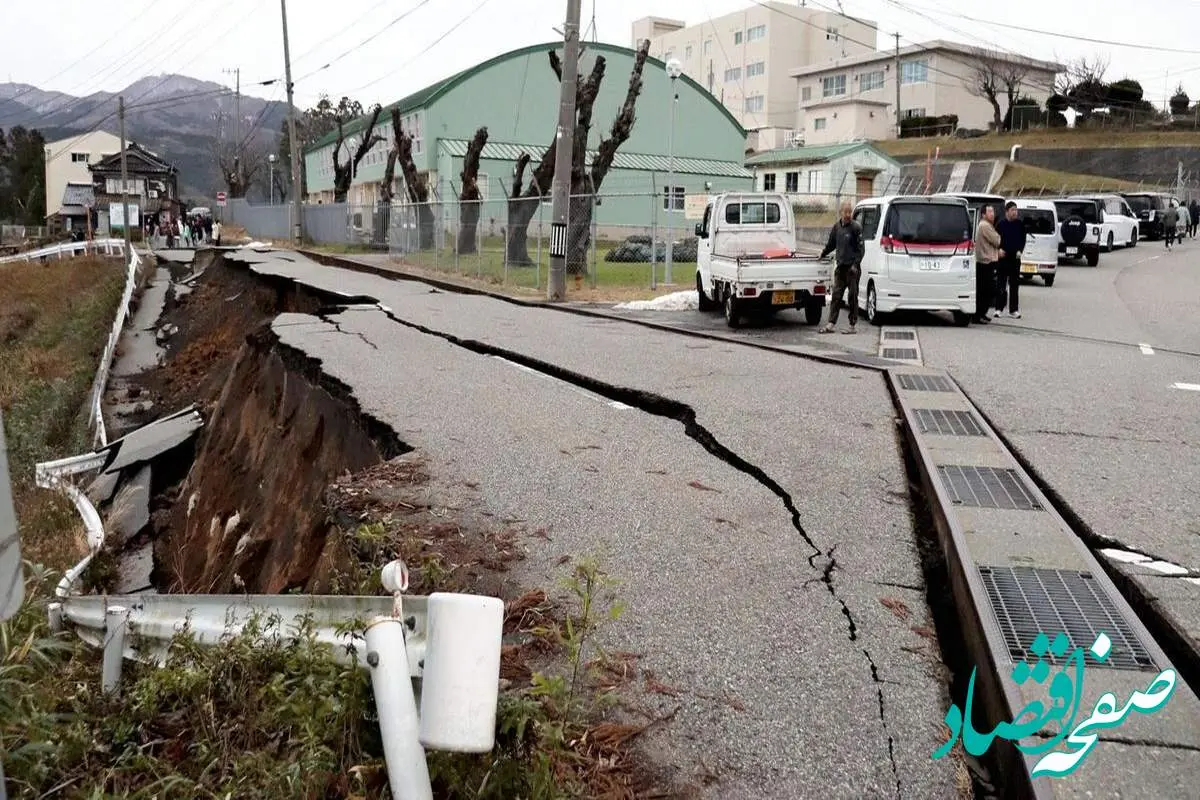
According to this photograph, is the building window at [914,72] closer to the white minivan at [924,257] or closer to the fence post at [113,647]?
the white minivan at [924,257]

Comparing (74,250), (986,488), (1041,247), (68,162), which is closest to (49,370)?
(986,488)

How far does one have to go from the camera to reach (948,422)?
8.23 m

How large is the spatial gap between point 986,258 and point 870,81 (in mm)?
65643

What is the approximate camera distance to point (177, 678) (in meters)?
3.52

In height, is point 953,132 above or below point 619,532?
above

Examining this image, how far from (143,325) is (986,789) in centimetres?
2718

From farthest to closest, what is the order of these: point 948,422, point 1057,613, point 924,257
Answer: point 924,257 → point 948,422 → point 1057,613

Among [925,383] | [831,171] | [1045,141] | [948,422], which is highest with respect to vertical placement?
[1045,141]

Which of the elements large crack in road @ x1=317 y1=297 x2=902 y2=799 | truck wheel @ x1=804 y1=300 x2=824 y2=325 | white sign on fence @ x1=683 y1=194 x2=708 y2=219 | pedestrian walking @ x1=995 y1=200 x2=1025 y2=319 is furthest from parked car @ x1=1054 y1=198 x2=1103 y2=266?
large crack in road @ x1=317 y1=297 x2=902 y2=799

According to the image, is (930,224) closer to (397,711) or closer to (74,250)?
(397,711)

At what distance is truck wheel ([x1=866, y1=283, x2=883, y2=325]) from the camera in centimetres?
1596

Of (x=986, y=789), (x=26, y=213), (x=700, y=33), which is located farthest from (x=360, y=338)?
(x=26, y=213)

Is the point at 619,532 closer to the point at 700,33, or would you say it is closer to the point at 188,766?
the point at 188,766

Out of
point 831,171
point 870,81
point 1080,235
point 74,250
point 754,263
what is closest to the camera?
point 754,263
